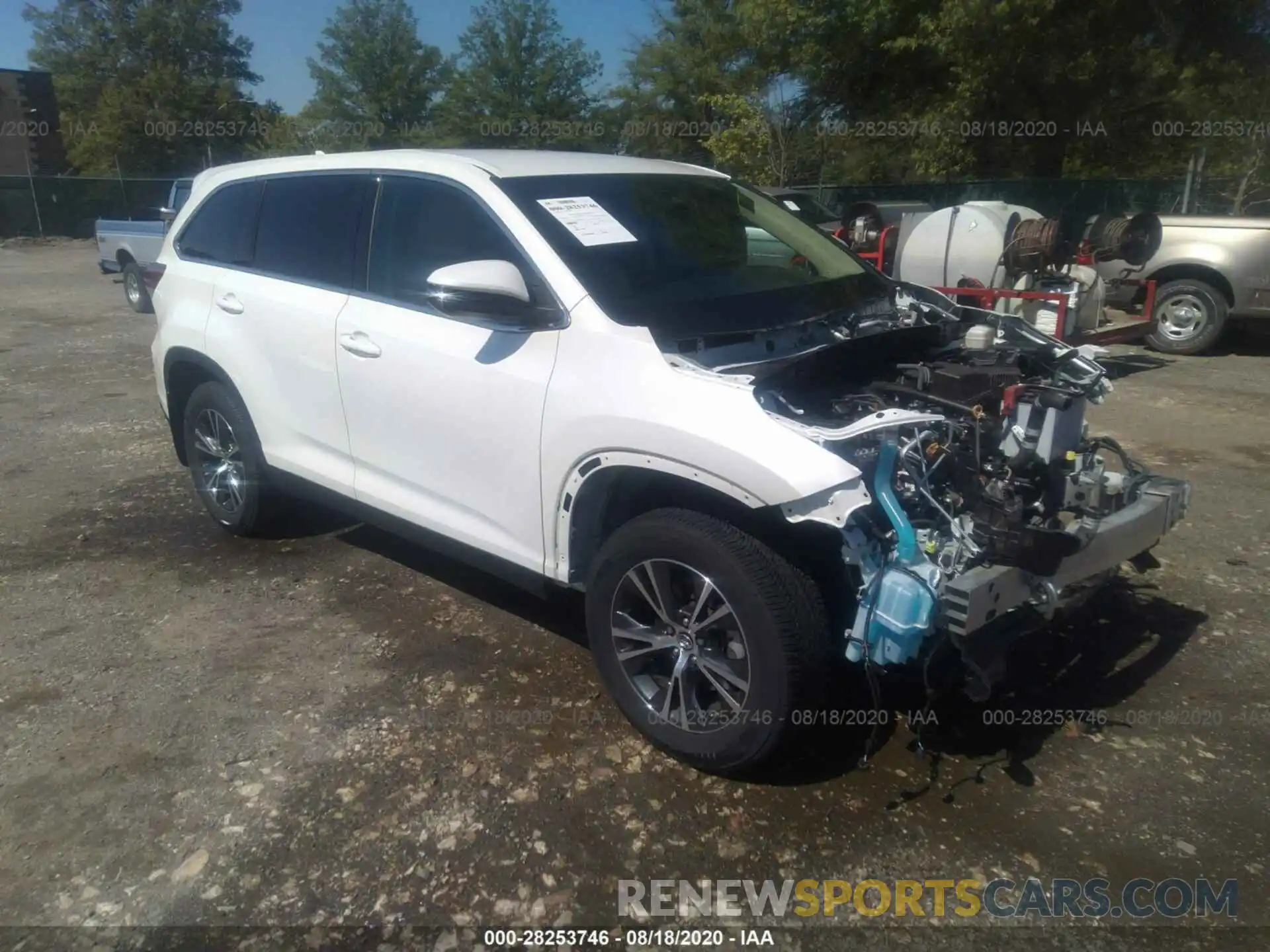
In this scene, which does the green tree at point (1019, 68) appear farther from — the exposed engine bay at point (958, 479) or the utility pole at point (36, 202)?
the utility pole at point (36, 202)

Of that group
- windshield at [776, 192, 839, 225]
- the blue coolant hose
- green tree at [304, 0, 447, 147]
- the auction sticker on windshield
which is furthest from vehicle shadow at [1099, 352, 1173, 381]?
green tree at [304, 0, 447, 147]

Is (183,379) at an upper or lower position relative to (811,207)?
lower

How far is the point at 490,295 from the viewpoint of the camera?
3143mm

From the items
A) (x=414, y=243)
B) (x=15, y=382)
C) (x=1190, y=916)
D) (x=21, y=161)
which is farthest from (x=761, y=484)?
(x=21, y=161)

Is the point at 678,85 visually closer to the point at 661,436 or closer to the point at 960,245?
the point at 960,245

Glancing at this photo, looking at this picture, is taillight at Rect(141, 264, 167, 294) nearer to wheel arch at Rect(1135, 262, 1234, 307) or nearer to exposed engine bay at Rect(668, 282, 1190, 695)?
exposed engine bay at Rect(668, 282, 1190, 695)

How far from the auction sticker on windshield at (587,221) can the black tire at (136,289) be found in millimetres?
12196

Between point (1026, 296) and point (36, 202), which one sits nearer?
point (1026, 296)

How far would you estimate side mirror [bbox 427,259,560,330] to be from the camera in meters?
3.07

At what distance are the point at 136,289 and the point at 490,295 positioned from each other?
13016 mm

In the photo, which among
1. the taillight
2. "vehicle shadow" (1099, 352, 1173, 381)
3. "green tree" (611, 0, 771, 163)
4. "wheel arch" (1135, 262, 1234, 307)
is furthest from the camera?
"green tree" (611, 0, 771, 163)

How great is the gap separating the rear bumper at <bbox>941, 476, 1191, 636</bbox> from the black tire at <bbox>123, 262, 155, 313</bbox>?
13.8m

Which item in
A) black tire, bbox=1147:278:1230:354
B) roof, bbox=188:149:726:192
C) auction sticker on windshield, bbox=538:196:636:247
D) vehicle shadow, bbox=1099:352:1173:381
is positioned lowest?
vehicle shadow, bbox=1099:352:1173:381

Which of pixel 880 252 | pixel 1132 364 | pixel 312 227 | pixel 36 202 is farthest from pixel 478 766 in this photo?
pixel 36 202
